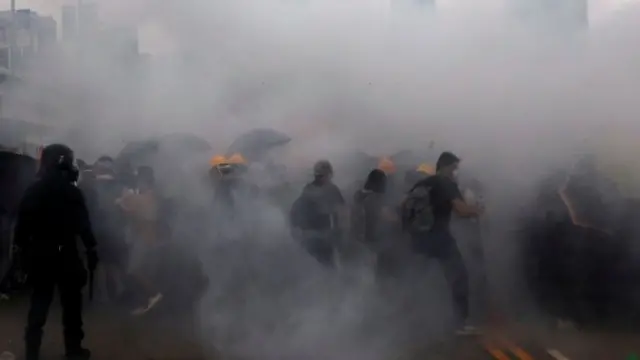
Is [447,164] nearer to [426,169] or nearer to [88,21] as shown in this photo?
[426,169]

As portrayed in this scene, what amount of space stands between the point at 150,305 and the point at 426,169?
164 centimetres

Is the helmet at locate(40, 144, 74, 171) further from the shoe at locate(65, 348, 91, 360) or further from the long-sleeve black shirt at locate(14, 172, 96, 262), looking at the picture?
the shoe at locate(65, 348, 91, 360)

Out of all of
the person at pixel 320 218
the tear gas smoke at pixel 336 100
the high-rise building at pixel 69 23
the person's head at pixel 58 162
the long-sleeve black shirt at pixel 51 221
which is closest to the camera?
the long-sleeve black shirt at pixel 51 221

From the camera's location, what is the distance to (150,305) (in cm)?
455

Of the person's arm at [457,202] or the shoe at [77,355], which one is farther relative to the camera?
the person's arm at [457,202]

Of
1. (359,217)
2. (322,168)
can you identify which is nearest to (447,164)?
(359,217)

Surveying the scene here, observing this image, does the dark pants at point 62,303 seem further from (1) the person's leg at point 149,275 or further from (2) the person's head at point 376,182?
(2) the person's head at point 376,182

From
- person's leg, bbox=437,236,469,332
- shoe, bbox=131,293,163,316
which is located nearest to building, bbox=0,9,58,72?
shoe, bbox=131,293,163,316

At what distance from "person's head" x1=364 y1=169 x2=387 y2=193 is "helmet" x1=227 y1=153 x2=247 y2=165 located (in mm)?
673

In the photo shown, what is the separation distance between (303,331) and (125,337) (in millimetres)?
902

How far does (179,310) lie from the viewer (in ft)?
14.8

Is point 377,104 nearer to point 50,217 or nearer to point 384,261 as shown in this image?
point 384,261

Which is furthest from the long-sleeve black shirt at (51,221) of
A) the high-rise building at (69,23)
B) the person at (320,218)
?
the person at (320,218)

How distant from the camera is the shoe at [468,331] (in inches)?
179
